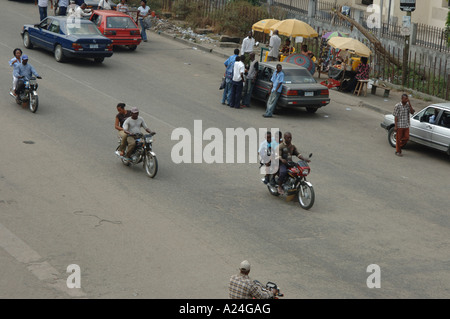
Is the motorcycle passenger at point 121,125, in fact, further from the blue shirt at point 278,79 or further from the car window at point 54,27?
the car window at point 54,27

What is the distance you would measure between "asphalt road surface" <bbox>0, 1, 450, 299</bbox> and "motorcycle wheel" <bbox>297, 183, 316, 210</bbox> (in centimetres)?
20

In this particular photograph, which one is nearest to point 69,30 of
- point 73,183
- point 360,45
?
point 360,45

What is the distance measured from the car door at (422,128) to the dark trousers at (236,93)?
17.7ft

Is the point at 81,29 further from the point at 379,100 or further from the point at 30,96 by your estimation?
the point at 379,100

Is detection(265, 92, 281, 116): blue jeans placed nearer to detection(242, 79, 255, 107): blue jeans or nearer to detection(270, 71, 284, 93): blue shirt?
detection(270, 71, 284, 93): blue shirt

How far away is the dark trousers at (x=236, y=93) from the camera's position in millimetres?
22328

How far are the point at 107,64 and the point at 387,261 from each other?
17220 mm

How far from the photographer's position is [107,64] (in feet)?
88.3

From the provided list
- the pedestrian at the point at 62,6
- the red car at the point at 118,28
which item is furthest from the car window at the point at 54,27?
the pedestrian at the point at 62,6

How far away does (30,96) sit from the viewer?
19969 mm

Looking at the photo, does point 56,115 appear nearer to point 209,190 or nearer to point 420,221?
point 209,190

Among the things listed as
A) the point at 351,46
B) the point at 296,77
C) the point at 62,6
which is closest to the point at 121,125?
the point at 296,77

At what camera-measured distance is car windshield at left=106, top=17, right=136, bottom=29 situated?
28.7 m

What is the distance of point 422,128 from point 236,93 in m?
5.90
